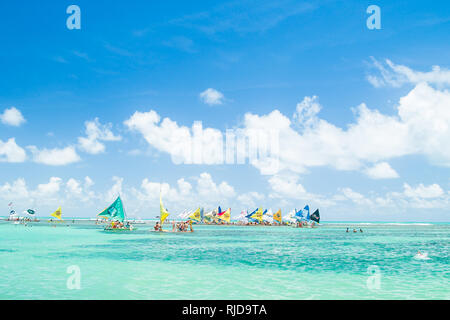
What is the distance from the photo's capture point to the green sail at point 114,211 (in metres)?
75.3

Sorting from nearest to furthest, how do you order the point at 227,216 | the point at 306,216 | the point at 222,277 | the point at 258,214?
the point at 222,277
the point at 306,216
the point at 258,214
the point at 227,216

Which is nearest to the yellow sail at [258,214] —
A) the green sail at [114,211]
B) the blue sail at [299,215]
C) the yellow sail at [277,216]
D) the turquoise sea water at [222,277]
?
the yellow sail at [277,216]

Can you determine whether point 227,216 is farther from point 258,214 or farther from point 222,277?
point 222,277

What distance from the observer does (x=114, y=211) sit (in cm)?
7644

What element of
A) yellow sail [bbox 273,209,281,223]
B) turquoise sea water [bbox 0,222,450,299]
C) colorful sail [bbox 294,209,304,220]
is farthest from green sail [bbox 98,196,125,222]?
yellow sail [bbox 273,209,281,223]

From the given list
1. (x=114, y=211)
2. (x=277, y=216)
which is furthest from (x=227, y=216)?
(x=114, y=211)

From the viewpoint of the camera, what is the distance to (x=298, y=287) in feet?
69.2

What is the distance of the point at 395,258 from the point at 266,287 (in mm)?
21161

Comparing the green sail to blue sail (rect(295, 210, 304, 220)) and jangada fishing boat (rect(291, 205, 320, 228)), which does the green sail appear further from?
blue sail (rect(295, 210, 304, 220))

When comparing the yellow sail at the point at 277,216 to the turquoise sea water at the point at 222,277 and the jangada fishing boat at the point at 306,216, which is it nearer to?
the jangada fishing boat at the point at 306,216

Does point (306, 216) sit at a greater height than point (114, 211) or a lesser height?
lesser

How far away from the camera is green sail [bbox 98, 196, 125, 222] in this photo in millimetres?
75269

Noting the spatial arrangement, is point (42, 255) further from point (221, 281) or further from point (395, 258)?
point (395, 258)
